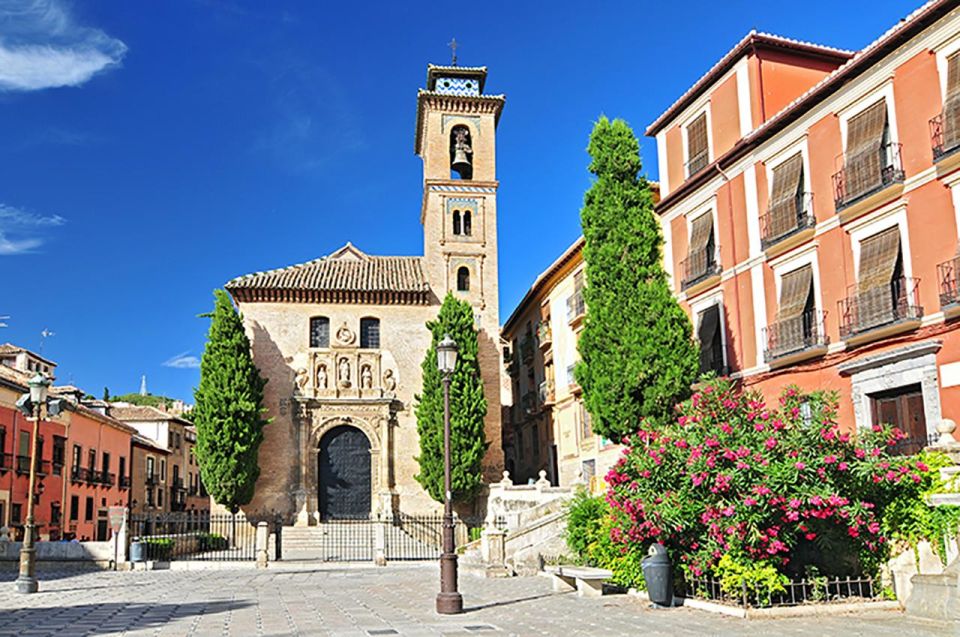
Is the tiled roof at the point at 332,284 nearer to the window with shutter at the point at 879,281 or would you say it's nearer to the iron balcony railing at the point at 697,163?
the iron balcony railing at the point at 697,163

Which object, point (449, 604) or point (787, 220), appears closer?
point (449, 604)

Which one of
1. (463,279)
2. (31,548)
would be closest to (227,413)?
(463,279)

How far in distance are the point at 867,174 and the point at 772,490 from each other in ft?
27.3

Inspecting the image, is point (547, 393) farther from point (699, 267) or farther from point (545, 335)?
point (699, 267)

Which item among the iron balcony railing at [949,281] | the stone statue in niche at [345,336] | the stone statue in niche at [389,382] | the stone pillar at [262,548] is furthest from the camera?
the stone statue in niche at [345,336]

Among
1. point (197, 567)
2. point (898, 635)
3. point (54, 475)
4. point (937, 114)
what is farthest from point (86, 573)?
point (937, 114)

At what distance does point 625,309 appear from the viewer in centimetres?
2120

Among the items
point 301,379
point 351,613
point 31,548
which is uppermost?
point 301,379

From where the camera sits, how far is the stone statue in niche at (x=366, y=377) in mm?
36656

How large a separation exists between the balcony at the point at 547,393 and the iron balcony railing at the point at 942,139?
874 inches

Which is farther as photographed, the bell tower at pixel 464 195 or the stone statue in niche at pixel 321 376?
the bell tower at pixel 464 195

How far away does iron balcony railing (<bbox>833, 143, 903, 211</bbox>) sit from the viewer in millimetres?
17234

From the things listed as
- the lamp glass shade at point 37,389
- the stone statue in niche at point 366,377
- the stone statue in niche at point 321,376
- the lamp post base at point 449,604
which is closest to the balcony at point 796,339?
the lamp post base at point 449,604

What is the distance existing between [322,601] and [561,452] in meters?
21.0
